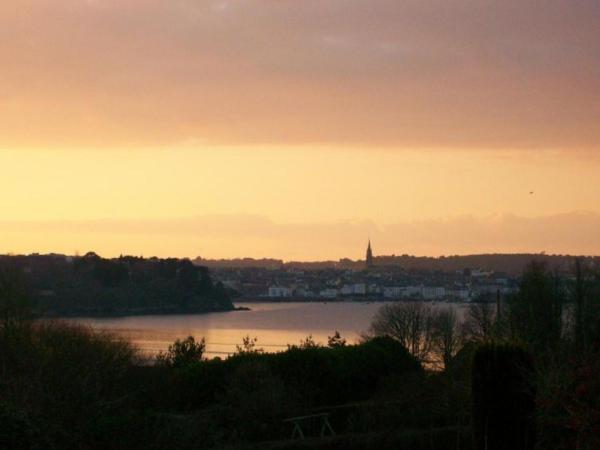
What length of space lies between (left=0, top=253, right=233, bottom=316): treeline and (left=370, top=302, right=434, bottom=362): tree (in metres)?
15.5

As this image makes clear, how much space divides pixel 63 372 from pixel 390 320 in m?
30.1

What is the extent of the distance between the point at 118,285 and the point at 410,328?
42.2m

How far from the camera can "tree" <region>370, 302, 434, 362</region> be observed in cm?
4284

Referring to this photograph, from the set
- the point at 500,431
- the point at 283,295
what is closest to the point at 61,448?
the point at 500,431

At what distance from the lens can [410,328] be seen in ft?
148

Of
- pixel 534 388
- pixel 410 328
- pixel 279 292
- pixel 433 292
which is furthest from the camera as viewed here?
pixel 279 292

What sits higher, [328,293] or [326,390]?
[328,293]

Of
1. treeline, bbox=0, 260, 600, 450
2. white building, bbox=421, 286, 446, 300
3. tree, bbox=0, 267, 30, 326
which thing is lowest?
treeline, bbox=0, 260, 600, 450

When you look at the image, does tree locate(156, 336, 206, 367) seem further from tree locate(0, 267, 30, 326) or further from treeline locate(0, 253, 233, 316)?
treeline locate(0, 253, 233, 316)

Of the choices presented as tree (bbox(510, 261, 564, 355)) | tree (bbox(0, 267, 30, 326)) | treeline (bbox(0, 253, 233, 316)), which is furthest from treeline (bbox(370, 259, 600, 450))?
treeline (bbox(0, 253, 233, 316))

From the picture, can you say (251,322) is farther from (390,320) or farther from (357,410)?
(357,410)

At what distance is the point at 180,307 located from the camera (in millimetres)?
97875

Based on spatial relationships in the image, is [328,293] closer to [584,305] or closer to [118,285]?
[118,285]

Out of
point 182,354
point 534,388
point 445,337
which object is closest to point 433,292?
point 445,337
